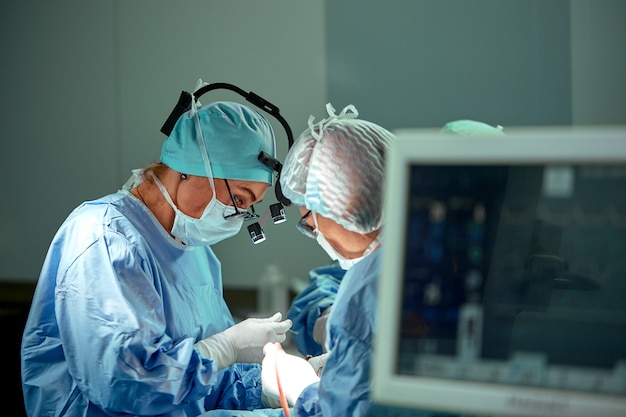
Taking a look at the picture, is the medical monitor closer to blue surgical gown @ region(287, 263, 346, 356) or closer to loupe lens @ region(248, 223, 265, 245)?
loupe lens @ region(248, 223, 265, 245)

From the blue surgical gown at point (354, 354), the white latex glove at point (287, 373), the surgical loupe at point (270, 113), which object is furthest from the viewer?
the surgical loupe at point (270, 113)

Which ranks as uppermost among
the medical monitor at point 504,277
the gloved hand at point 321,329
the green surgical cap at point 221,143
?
the green surgical cap at point 221,143

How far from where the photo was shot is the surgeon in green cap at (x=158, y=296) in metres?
1.51

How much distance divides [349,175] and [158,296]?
0.59 meters

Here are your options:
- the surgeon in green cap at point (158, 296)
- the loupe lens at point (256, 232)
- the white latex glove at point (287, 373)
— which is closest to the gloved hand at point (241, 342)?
the surgeon in green cap at point (158, 296)

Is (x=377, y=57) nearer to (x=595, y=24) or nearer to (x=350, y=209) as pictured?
(x=595, y=24)

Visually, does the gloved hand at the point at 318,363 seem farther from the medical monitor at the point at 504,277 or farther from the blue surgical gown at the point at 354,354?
the medical monitor at the point at 504,277

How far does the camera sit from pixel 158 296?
162 centimetres

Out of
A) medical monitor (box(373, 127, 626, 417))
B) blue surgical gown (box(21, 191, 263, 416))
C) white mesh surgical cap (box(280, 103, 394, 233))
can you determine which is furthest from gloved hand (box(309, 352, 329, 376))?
medical monitor (box(373, 127, 626, 417))

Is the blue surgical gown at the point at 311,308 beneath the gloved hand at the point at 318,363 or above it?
above

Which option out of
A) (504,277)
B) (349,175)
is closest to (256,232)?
(349,175)

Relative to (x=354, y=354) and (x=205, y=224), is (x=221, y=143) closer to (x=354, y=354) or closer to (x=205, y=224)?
(x=205, y=224)

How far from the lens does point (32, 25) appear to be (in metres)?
2.93

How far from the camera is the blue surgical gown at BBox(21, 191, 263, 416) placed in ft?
4.91
